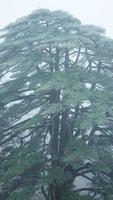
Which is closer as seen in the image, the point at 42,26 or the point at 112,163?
the point at 112,163

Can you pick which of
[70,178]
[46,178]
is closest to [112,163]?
[70,178]

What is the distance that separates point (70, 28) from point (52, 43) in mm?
2017

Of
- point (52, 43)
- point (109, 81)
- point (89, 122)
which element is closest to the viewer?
point (89, 122)

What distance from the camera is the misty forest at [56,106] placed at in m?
10.9

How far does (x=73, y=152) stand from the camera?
1096 cm

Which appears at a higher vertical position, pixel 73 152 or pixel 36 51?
pixel 36 51

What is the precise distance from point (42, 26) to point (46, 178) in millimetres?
6338

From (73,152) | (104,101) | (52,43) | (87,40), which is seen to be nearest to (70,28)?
(87,40)

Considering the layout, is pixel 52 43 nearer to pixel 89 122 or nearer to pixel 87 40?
pixel 87 40

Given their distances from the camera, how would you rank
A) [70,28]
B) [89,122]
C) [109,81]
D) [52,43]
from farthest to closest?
[70,28], [109,81], [52,43], [89,122]

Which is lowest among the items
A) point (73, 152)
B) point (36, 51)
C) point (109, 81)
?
point (73, 152)

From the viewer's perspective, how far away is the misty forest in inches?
429

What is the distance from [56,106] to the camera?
35.1 ft

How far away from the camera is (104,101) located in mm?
10898
